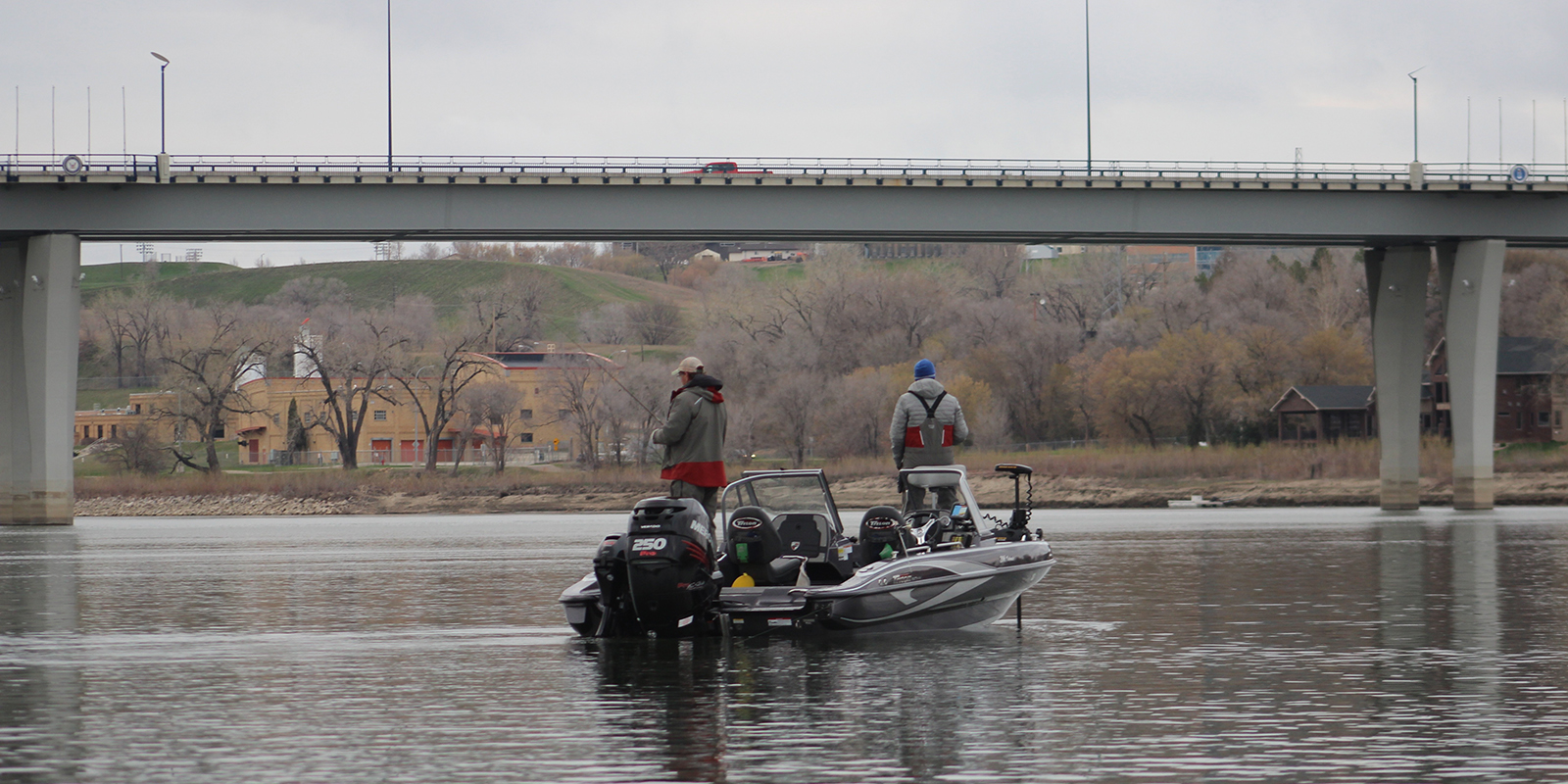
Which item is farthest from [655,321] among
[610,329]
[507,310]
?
[507,310]

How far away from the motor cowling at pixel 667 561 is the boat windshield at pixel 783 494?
1830mm

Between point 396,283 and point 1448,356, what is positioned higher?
point 396,283

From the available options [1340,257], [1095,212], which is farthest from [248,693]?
[1340,257]

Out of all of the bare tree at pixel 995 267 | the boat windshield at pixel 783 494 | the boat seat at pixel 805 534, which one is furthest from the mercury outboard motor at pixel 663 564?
the bare tree at pixel 995 267

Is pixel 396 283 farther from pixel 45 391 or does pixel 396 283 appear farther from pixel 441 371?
pixel 45 391

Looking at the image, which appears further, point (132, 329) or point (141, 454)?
point (132, 329)

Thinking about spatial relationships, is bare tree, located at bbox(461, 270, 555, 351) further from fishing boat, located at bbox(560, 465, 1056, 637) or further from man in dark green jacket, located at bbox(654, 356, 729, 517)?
fishing boat, located at bbox(560, 465, 1056, 637)

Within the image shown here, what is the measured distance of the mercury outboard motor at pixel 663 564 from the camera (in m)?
12.2

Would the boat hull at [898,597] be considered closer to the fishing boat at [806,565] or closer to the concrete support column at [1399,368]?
the fishing boat at [806,565]

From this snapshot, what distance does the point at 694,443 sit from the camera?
14750 millimetres

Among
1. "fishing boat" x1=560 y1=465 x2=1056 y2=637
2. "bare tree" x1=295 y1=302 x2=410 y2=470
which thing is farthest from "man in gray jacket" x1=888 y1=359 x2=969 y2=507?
"bare tree" x1=295 y1=302 x2=410 y2=470

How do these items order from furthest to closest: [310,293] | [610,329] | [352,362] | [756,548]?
[310,293] → [610,329] → [352,362] → [756,548]

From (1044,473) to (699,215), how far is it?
27105 millimetres

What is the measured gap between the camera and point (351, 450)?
310ft
